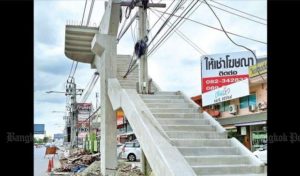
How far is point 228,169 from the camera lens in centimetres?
595

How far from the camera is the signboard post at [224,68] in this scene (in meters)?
21.6

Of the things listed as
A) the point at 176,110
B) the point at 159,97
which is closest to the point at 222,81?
the point at 159,97

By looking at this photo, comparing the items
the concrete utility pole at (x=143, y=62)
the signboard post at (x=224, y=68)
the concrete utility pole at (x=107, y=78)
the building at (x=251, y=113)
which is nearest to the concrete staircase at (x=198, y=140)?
the concrete utility pole at (x=143, y=62)

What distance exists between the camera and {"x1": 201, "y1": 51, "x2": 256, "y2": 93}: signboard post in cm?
2162

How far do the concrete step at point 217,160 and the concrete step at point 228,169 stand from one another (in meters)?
0.19

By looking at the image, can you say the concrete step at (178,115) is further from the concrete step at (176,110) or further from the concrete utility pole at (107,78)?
the concrete utility pole at (107,78)

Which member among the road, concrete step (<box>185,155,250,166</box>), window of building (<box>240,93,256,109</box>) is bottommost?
the road

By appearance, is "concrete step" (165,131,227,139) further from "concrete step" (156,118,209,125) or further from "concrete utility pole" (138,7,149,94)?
"concrete utility pole" (138,7,149,94)

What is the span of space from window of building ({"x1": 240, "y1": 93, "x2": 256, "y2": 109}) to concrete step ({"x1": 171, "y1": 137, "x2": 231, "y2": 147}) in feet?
43.5

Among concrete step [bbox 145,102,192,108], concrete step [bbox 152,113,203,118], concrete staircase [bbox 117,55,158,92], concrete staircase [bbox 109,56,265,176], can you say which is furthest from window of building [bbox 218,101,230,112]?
concrete step [bbox 152,113,203,118]

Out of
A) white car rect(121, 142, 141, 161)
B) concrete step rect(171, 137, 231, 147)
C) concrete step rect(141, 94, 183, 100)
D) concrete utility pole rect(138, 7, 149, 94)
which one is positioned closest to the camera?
concrete step rect(171, 137, 231, 147)

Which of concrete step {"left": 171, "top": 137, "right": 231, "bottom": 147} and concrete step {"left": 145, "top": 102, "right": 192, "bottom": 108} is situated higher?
concrete step {"left": 145, "top": 102, "right": 192, "bottom": 108}
